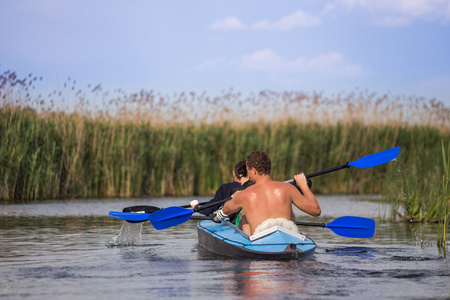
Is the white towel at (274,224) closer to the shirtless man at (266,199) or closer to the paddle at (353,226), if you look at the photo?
the shirtless man at (266,199)

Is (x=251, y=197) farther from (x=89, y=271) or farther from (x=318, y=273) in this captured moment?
(x=89, y=271)

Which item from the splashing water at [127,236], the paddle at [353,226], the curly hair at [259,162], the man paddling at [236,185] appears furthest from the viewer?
the splashing water at [127,236]

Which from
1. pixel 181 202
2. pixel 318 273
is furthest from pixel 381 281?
pixel 181 202

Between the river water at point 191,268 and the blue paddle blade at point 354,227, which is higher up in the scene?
the blue paddle blade at point 354,227

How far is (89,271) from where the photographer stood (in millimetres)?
6227

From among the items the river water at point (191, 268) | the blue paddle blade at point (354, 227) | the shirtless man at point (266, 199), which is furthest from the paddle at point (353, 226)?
the shirtless man at point (266, 199)

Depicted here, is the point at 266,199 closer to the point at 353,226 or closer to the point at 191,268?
the point at 191,268

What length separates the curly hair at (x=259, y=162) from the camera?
671 centimetres

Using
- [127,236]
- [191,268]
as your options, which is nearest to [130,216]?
[127,236]

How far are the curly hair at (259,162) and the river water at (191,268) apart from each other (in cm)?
89

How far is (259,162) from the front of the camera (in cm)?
673

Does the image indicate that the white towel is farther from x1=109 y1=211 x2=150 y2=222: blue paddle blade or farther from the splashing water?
the splashing water

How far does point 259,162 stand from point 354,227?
1.76m

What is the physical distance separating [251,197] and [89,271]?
170 cm
